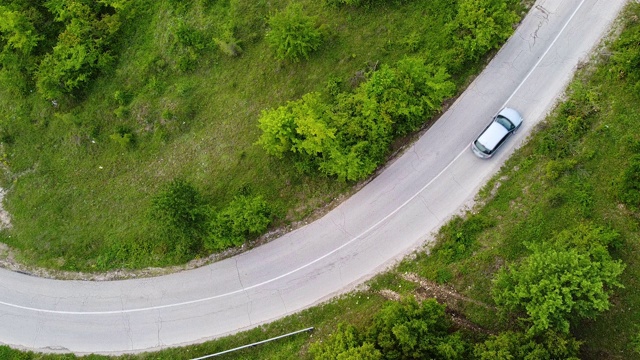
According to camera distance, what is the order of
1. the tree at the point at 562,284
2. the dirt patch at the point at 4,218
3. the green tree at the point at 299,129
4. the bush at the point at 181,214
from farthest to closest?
the dirt patch at the point at 4,218 < the green tree at the point at 299,129 < the bush at the point at 181,214 < the tree at the point at 562,284

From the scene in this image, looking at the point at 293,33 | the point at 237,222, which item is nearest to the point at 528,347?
the point at 237,222

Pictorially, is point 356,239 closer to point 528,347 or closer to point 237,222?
point 237,222

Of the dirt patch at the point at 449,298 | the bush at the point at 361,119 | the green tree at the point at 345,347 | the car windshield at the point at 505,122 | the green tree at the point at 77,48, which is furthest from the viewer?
the green tree at the point at 77,48

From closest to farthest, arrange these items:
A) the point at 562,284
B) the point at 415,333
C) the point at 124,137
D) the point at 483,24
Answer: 1. the point at 562,284
2. the point at 415,333
3. the point at 483,24
4. the point at 124,137

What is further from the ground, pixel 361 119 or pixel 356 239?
pixel 361 119

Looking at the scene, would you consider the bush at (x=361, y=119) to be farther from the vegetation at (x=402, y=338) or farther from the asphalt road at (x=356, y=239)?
the vegetation at (x=402, y=338)

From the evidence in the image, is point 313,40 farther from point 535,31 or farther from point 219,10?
point 535,31

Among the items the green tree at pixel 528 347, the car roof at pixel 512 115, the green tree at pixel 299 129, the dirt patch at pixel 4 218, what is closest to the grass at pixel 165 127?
the dirt patch at pixel 4 218
